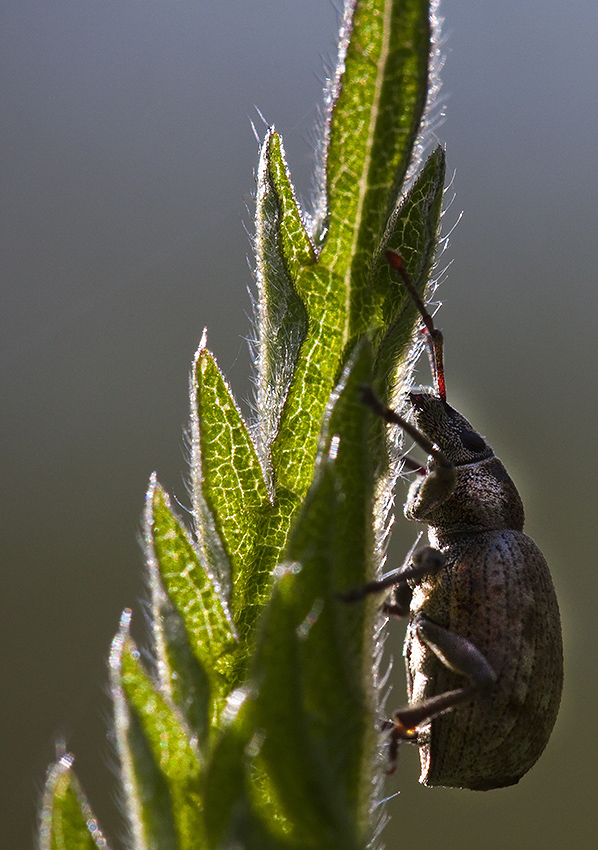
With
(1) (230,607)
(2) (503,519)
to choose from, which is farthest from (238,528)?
(2) (503,519)

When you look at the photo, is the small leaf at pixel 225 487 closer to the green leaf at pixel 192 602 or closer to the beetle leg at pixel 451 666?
the green leaf at pixel 192 602

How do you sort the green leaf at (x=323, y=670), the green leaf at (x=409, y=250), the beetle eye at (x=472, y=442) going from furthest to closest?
the beetle eye at (x=472, y=442) → the green leaf at (x=409, y=250) → the green leaf at (x=323, y=670)

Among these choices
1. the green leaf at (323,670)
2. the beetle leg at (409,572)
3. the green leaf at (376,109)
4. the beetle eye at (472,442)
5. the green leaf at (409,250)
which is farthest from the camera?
the beetle eye at (472,442)

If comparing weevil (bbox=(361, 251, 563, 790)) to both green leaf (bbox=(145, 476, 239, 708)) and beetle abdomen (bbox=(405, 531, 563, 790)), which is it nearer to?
beetle abdomen (bbox=(405, 531, 563, 790))

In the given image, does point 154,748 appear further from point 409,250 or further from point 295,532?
point 409,250

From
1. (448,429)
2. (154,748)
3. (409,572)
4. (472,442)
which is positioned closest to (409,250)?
(154,748)

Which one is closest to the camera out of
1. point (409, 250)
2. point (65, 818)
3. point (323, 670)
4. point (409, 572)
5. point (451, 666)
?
point (323, 670)

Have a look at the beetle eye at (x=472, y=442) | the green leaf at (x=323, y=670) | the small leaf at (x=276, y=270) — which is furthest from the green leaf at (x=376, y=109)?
the beetle eye at (x=472, y=442)
